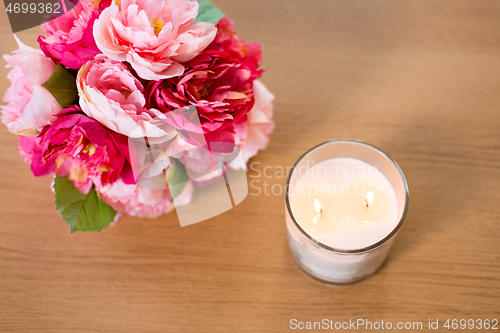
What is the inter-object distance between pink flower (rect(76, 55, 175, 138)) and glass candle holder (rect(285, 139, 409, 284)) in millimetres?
135

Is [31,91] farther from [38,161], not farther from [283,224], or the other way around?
[283,224]

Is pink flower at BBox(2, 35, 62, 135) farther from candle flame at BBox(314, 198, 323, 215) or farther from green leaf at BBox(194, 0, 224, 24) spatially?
candle flame at BBox(314, 198, 323, 215)

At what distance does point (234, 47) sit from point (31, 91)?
0.18m

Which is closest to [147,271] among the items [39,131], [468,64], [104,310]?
[104,310]

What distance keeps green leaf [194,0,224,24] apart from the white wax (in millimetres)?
169

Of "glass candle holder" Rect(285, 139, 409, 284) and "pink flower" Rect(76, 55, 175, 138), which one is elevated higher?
"pink flower" Rect(76, 55, 175, 138)

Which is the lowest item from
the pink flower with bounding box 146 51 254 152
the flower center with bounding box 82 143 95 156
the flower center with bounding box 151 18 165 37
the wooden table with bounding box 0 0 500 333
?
the wooden table with bounding box 0 0 500 333

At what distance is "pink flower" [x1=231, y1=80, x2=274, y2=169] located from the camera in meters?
0.38

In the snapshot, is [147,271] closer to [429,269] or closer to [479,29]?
[429,269]

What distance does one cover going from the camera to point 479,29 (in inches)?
20.6

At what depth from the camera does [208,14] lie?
0.37 metres

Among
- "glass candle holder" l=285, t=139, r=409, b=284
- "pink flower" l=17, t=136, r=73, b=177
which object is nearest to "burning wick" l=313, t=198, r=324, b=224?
"glass candle holder" l=285, t=139, r=409, b=284

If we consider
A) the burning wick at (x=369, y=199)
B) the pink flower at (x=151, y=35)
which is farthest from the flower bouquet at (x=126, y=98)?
the burning wick at (x=369, y=199)

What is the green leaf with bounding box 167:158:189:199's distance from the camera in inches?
14.8
